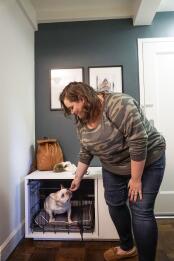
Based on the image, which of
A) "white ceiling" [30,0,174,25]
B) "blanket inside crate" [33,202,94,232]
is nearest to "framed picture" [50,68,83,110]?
"white ceiling" [30,0,174,25]

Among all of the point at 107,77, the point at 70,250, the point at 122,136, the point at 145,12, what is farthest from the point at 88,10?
the point at 70,250

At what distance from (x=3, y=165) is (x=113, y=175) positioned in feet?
2.43

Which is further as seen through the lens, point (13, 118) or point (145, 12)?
point (145, 12)

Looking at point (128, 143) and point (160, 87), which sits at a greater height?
point (160, 87)

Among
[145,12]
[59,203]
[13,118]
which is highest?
[145,12]

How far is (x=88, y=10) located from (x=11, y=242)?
2.10 m

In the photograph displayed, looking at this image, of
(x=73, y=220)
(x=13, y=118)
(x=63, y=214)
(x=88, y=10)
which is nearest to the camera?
(x=13, y=118)

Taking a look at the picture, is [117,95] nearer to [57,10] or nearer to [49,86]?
[49,86]

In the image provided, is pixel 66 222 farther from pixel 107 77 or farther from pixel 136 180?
pixel 107 77

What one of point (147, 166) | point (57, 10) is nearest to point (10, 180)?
point (147, 166)

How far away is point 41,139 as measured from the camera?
8.18 ft

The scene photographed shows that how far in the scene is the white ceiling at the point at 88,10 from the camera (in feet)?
7.71

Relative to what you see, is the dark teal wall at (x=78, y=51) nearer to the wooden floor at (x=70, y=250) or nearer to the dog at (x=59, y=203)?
the dog at (x=59, y=203)

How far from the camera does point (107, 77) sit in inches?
97.6
